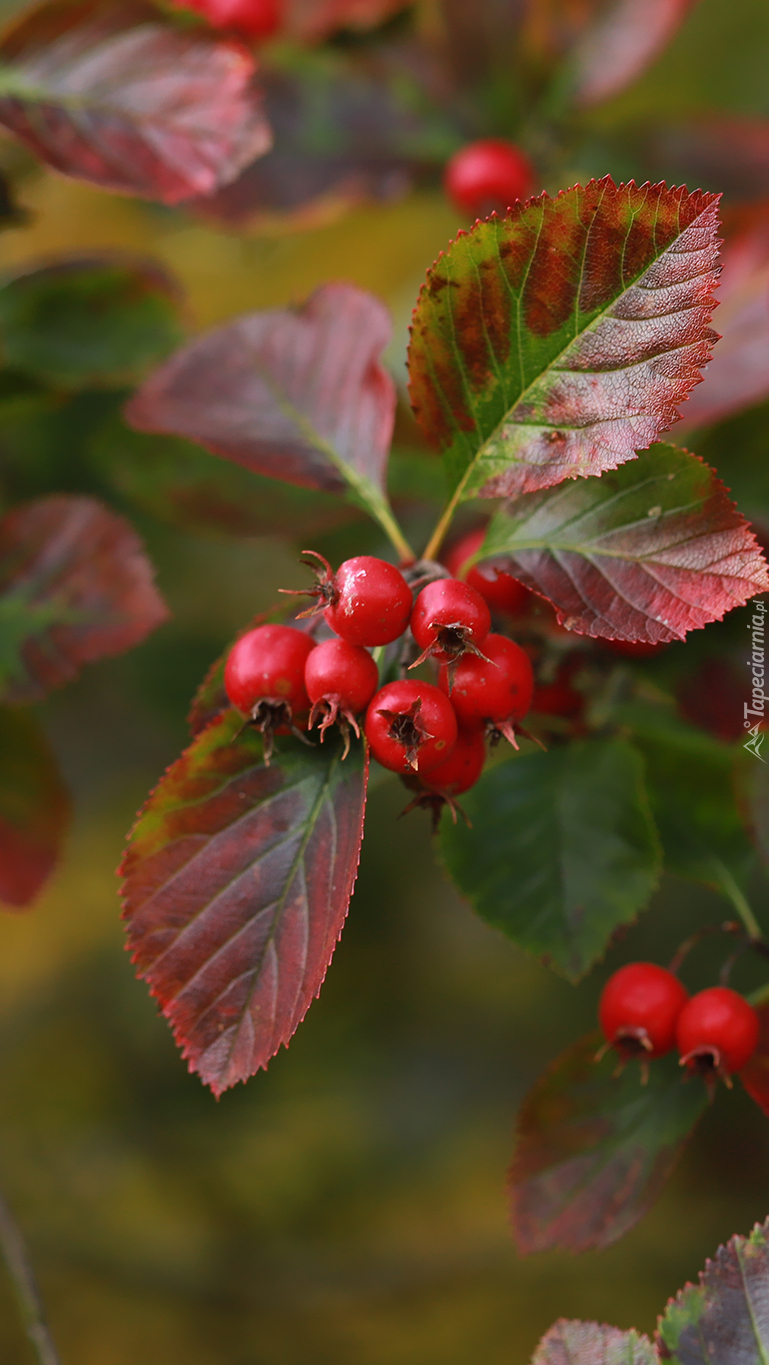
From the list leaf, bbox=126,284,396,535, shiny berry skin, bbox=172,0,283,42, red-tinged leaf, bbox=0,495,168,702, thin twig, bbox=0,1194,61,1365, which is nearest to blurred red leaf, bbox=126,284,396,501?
leaf, bbox=126,284,396,535

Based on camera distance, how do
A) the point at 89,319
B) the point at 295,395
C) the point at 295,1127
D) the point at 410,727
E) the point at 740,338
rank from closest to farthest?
the point at 410,727 < the point at 295,395 < the point at 740,338 < the point at 89,319 < the point at 295,1127

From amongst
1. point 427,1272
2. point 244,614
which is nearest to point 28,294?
point 244,614

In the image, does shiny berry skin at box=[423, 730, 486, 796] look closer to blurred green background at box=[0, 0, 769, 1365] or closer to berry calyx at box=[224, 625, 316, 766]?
A: berry calyx at box=[224, 625, 316, 766]


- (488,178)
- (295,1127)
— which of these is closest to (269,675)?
(488,178)

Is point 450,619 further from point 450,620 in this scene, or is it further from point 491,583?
point 491,583

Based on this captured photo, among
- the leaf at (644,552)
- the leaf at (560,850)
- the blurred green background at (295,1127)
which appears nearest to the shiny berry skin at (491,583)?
the leaf at (644,552)

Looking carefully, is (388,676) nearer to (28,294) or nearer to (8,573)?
(8,573)
